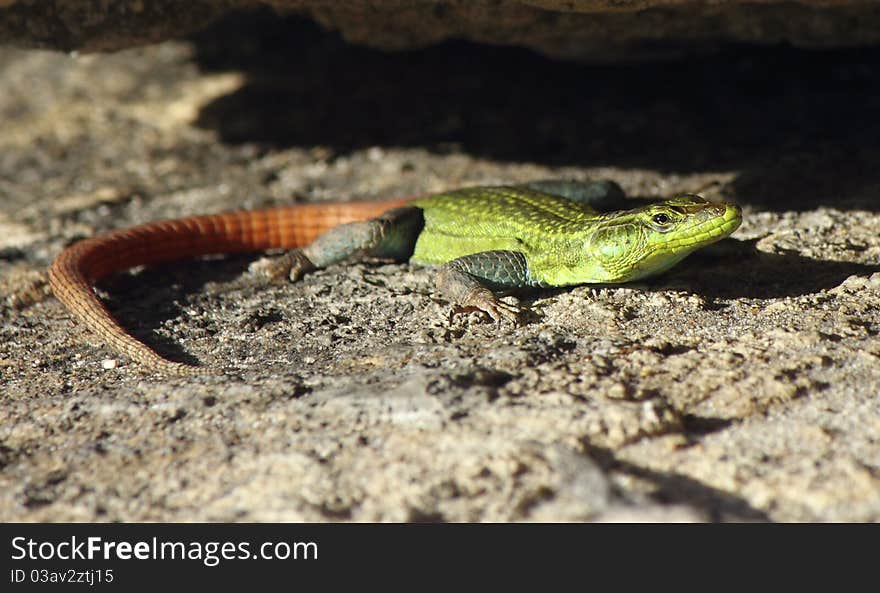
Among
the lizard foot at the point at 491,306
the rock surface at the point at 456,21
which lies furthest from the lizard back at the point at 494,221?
the rock surface at the point at 456,21

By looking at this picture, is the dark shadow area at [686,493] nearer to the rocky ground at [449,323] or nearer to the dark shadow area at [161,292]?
the rocky ground at [449,323]

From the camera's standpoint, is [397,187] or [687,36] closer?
[687,36]

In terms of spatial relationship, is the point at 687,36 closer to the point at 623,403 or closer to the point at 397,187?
the point at 397,187

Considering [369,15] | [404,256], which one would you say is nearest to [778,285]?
[404,256]

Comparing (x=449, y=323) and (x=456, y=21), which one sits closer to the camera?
(x=449, y=323)

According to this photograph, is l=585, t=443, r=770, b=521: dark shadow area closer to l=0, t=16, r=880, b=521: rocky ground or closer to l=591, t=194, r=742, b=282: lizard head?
l=0, t=16, r=880, b=521: rocky ground

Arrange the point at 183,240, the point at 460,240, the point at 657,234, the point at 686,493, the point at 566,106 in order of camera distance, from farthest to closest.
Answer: the point at 566,106 < the point at 183,240 < the point at 460,240 < the point at 657,234 < the point at 686,493

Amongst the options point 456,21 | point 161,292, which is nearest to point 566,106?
point 456,21

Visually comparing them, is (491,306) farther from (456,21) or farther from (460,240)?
(456,21)
